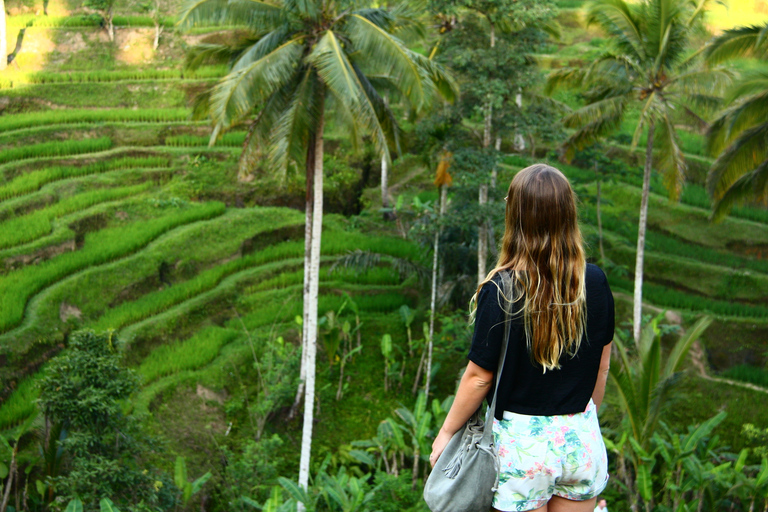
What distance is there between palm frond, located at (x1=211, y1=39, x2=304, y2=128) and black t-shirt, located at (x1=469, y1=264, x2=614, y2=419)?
5.03 meters

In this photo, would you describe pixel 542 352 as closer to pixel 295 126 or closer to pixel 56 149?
pixel 295 126

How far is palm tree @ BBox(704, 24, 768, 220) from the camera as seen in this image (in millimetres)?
7703

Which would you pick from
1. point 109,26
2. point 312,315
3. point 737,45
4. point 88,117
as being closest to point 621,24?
point 737,45

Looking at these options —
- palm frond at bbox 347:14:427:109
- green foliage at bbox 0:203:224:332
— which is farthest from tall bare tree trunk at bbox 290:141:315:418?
green foliage at bbox 0:203:224:332

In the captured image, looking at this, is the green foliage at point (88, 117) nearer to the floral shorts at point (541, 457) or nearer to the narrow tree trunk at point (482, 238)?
the narrow tree trunk at point (482, 238)

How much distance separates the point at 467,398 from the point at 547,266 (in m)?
0.44

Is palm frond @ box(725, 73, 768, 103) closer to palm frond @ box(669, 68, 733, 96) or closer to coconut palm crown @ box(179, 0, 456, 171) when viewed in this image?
palm frond @ box(669, 68, 733, 96)

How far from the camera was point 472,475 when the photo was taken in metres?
1.75

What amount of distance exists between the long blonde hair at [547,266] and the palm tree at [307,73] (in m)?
4.65

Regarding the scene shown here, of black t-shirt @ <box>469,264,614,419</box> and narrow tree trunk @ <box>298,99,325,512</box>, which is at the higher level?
black t-shirt @ <box>469,264,614,419</box>

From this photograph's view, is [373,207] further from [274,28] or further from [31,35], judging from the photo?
[31,35]

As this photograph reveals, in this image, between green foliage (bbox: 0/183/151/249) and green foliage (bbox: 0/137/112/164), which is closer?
green foliage (bbox: 0/183/151/249)

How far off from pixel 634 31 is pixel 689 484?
5762 mm

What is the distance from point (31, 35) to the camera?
15.6 meters
